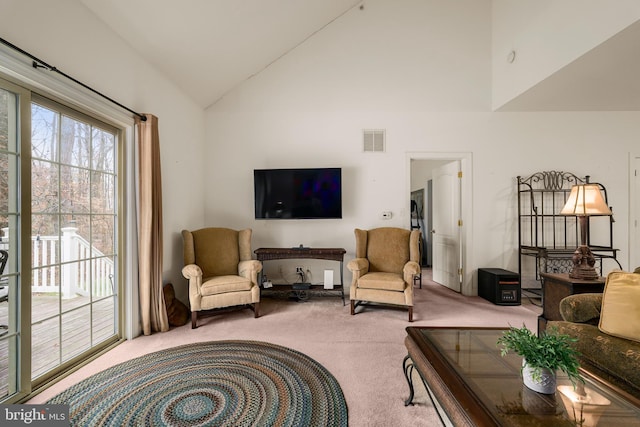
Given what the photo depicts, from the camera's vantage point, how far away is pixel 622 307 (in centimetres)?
144

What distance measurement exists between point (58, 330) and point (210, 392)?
4.15 ft

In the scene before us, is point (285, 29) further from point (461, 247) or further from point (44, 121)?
point (461, 247)

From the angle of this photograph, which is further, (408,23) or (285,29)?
(408,23)

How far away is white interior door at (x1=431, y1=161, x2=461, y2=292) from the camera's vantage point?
396cm

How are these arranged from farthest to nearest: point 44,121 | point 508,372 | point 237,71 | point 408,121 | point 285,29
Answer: point 408,121 < point 237,71 < point 285,29 < point 44,121 < point 508,372

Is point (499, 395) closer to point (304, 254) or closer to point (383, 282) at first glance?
point (383, 282)

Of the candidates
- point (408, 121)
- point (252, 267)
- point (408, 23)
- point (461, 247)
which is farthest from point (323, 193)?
point (408, 23)

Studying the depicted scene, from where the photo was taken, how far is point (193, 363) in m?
1.99

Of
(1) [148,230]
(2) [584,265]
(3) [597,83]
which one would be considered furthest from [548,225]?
(1) [148,230]

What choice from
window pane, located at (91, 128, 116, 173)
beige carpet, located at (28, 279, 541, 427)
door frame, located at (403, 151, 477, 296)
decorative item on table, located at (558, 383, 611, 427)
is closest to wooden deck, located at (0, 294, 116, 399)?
beige carpet, located at (28, 279, 541, 427)

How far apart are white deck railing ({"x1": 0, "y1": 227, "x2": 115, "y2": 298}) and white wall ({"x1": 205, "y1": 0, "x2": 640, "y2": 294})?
67.9 inches

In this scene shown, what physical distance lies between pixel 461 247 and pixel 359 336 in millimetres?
2336

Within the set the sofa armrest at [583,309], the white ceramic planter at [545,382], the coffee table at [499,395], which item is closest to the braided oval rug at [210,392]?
the coffee table at [499,395]

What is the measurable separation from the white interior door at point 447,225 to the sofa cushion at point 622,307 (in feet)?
7.98
